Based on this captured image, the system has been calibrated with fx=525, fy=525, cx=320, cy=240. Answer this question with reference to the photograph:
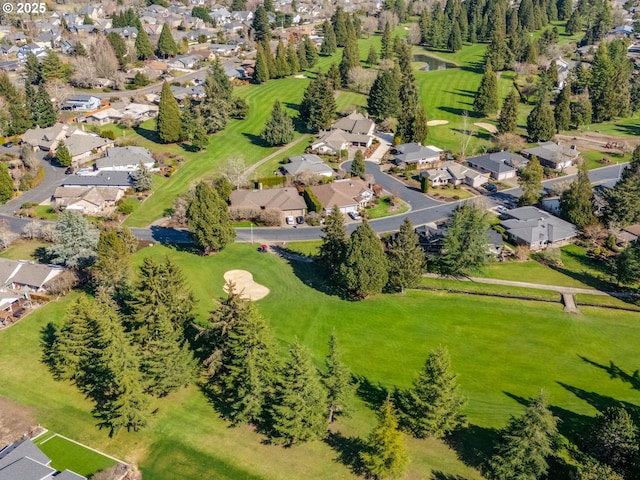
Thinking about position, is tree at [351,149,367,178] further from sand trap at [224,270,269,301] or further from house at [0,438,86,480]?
house at [0,438,86,480]

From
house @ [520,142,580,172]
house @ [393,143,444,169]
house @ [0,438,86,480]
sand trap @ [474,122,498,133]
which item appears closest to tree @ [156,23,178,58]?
house @ [393,143,444,169]

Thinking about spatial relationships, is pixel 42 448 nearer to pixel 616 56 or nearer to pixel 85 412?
pixel 85 412

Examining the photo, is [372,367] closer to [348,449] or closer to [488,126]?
[348,449]

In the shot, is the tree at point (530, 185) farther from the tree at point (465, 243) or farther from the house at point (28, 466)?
the house at point (28, 466)

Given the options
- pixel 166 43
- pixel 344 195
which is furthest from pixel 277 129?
pixel 166 43

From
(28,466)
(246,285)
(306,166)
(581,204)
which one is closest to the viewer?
(28,466)

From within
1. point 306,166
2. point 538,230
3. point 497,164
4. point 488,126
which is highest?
point 306,166

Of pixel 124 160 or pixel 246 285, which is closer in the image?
pixel 246 285
